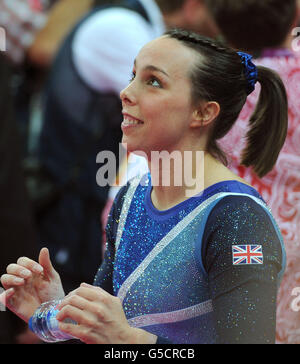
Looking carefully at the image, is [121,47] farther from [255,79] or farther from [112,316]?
[112,316]

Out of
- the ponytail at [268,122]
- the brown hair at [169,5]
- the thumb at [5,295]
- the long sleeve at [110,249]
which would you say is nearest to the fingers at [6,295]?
the thumb at [5,295]

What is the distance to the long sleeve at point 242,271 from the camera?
0.92m

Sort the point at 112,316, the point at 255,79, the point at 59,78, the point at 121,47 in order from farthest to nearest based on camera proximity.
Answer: the point at 59,78 → the point at 121,47 → the point at 255,79 → the point at 112,316

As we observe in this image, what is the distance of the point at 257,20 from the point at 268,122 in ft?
1.50

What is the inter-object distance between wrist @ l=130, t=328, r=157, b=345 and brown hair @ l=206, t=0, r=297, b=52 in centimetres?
61

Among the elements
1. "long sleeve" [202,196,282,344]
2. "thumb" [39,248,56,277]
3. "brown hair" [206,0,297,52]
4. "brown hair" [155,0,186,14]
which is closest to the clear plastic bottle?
"thumb" [39,248,56,277]

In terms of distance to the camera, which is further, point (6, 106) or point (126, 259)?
point (6, 106)

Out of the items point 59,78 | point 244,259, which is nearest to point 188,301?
point 244,259

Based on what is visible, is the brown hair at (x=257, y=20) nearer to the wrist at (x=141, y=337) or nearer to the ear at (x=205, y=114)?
the ear at (x=205, y=114)

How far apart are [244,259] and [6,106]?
1.26 meters

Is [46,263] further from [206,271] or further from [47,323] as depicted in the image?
[206,271]

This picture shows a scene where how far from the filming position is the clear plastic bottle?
950 mm

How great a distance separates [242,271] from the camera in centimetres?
93

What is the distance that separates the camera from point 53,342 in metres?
0.99
